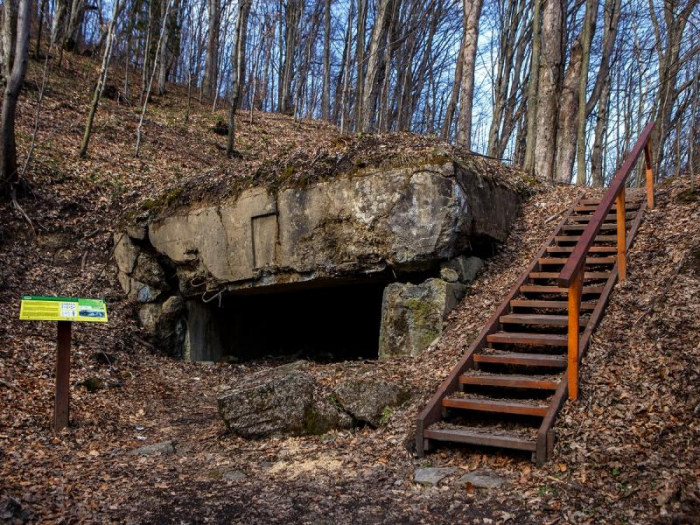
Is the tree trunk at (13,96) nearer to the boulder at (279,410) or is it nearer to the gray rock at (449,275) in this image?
the boulder at (279,410)

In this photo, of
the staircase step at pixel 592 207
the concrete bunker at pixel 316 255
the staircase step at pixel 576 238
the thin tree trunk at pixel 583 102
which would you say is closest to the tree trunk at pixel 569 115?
the thin tree trunk at pixel 583 102

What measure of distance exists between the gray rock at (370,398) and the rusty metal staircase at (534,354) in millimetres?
629

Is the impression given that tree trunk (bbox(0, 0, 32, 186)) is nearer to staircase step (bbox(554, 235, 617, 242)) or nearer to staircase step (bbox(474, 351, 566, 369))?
staircase step (bbox(474, 351, 566, 369))

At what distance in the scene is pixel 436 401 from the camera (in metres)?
4.74

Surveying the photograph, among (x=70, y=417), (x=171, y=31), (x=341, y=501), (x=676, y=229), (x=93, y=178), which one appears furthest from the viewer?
(x=171, y=31)

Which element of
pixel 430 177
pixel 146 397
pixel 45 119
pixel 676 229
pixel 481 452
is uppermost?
pixel 45 119

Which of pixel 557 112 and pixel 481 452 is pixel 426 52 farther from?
pixel 481 452

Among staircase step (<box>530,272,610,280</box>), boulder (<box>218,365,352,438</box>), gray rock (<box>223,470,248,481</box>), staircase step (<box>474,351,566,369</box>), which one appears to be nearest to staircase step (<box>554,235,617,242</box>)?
staircase step (<box>530,272,610,280</box>)

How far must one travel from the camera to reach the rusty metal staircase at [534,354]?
4270 millimetres

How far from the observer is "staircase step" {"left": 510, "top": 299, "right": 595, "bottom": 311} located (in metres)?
5.51

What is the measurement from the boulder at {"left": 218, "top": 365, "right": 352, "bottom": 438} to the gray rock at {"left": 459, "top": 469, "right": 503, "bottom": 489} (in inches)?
61.1

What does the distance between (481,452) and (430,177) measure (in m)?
3.67

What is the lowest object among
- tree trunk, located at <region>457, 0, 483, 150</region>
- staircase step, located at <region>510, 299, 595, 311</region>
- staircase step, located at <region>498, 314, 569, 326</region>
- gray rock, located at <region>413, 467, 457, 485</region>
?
gray rock, located at <region>413, 467, 457, 485</region>

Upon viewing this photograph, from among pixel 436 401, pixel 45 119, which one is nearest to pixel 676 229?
pixel 436 401
